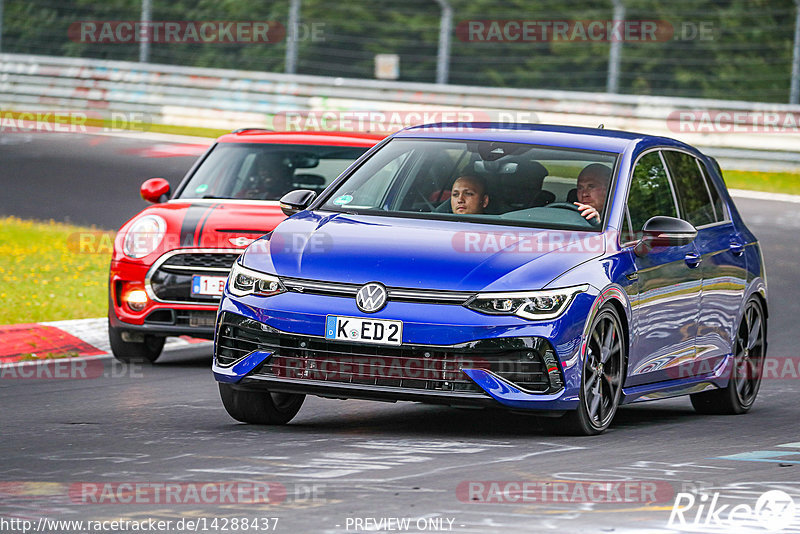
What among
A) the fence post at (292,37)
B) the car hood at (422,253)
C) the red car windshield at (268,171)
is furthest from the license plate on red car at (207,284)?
the fence post at (292,37)

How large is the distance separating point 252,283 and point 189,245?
Result: 3299 mm

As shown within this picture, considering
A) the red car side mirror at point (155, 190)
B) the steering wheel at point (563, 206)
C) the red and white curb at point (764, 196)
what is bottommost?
the red and white curb at point (764, 196)

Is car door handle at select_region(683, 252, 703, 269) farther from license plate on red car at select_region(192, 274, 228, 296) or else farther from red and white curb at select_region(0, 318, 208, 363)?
red and white curb at select_region(0, 318, 208, 363)

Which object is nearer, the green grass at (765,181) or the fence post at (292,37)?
the green grass at (765,181)

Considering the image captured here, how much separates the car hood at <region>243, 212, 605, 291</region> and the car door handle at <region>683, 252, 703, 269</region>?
1009 millimetres

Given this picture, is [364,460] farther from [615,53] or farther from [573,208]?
[615,53]

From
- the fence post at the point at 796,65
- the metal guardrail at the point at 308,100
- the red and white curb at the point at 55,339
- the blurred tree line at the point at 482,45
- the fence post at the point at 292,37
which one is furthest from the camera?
the blurred tree line at the point at 482,45

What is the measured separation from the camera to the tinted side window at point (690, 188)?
31.1 feet

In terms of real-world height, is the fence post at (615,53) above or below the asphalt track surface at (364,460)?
above

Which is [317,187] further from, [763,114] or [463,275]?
[763,114]

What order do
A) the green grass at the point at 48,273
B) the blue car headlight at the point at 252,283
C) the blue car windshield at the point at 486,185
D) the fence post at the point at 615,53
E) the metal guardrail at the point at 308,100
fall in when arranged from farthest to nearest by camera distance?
the metal guardrail at the point at 308,100, the fence post at the point at 615,53, the green grass at the point at 48,273, the blue car windshield at the point at 486,185, the blue car headlight at the point at 252,283

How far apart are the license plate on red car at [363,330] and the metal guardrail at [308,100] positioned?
1692 centimetres

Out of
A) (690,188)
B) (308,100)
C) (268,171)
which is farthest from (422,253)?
(308,100)

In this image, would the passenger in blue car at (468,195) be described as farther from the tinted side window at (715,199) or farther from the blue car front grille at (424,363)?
the tinted side window at (715,199)
